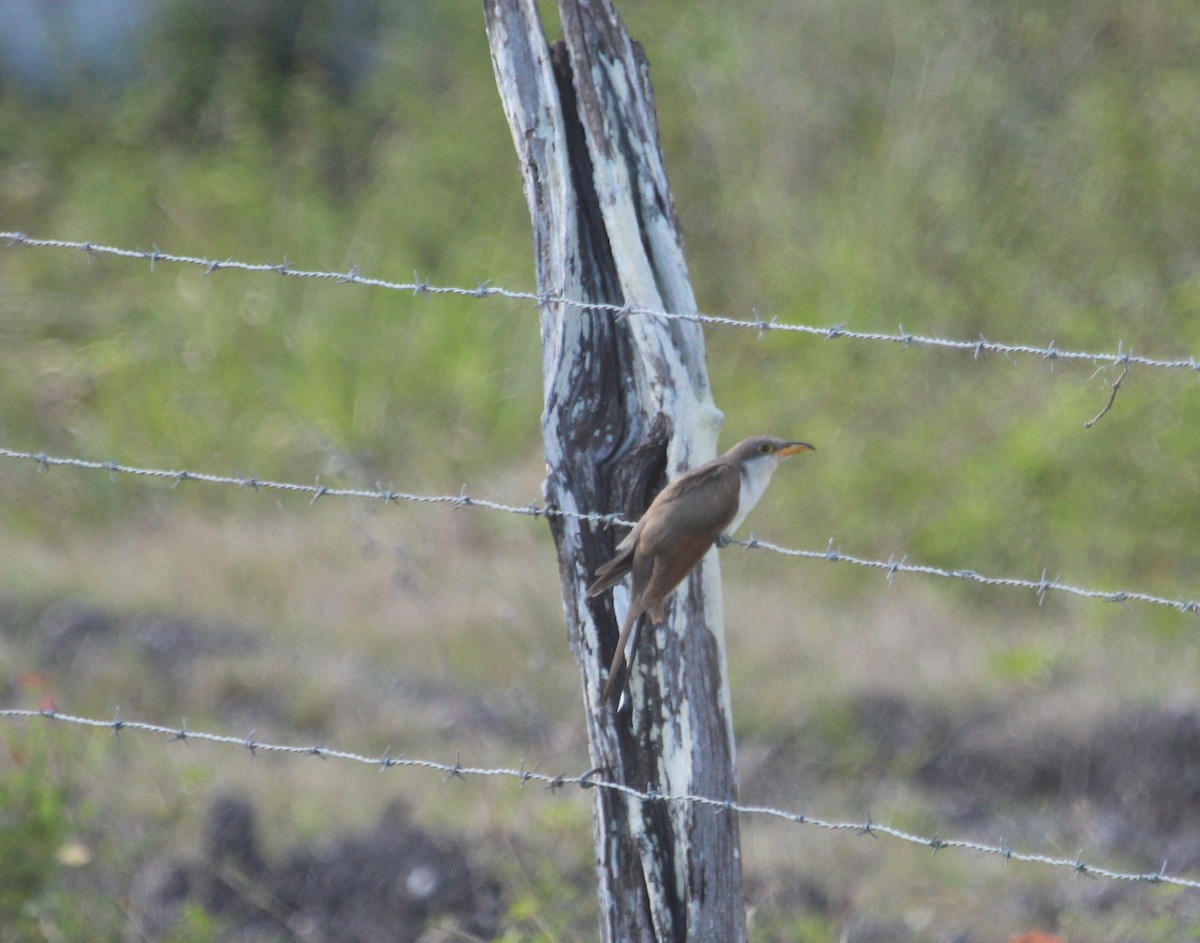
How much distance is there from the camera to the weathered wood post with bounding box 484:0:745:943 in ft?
11.0

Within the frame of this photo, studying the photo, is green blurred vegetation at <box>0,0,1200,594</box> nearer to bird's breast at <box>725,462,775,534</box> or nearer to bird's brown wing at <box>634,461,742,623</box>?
bird's breast at <box>725,462,775,534</box>

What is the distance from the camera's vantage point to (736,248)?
1080 centimetres

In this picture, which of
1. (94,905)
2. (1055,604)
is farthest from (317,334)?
(94,905)

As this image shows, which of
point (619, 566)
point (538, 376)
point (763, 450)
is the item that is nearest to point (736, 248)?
point (538, 376)

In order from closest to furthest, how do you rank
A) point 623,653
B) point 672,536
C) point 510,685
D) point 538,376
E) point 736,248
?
point 672,536, point 623,653, point 510,685, point 538,376, point 736,248

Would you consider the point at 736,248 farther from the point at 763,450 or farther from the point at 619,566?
the point at 619,566

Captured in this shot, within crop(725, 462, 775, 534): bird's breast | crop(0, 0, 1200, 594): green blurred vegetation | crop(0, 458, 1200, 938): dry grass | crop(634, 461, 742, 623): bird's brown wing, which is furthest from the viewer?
crop(0, 0, 1200, 594): green blurred vegetation

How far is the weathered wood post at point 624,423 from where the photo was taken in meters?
3.36

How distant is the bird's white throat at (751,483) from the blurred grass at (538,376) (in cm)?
143

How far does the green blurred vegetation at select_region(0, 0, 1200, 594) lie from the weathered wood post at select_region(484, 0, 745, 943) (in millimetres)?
4284

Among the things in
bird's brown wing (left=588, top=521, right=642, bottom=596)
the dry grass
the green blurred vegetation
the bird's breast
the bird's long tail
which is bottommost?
the bird's long tail

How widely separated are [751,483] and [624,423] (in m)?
0.33

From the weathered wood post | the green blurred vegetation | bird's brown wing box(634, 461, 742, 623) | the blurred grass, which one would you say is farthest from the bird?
the green blurred vegetation

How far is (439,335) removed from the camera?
10391 mm
